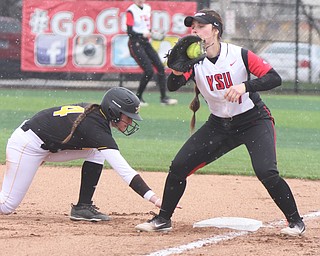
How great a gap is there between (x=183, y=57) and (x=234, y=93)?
476mm

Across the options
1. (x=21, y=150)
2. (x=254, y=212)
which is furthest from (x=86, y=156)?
(x=254, y=212)

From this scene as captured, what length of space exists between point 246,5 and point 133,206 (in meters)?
14.2

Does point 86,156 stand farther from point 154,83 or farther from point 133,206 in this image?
point 154,83

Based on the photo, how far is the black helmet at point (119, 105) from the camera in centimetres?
600

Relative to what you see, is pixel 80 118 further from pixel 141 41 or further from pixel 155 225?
pixel 141 41

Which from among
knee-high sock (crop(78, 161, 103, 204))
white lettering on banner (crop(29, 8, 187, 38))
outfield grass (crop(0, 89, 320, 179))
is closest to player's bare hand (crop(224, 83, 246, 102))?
knee-high sock (crop(78, 161, 103, 204))

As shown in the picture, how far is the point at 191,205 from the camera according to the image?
23.9 ft

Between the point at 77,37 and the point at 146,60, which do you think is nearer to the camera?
the point at 146,60

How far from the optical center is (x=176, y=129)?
1268cm

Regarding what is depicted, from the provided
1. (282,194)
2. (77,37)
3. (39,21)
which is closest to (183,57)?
(282,194)

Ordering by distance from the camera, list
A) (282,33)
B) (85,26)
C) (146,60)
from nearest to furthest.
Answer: (146,60) → (85,26) → (282,33)

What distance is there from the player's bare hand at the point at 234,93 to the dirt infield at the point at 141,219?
3.16 feet

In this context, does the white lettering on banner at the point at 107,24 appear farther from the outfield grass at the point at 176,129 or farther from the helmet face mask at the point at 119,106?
the helmet face mask at the point at 119,106

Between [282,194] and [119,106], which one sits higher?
[119,106]
